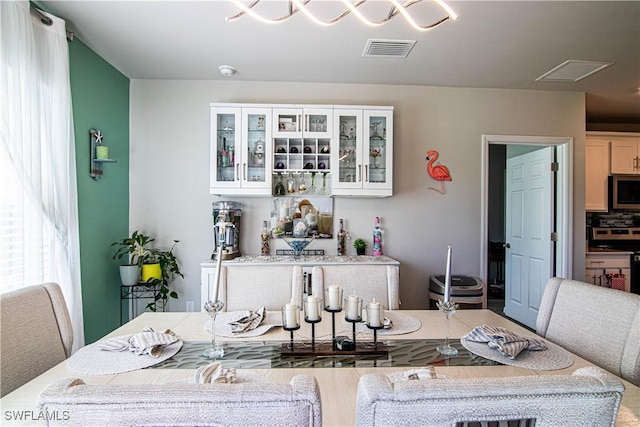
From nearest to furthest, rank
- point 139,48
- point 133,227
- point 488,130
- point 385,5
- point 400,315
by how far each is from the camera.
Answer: point 400,315 < point 385,5 < point 139,48 < point 133,227 < point 488,130

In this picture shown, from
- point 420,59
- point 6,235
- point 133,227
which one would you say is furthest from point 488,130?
point 6,235

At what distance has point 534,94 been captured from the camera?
3455 mm

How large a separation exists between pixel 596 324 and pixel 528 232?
290 cm

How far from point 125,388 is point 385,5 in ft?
7.71

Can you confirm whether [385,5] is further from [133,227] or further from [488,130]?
[133,227]

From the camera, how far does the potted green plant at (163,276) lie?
2920 mm

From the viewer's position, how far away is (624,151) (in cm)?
388

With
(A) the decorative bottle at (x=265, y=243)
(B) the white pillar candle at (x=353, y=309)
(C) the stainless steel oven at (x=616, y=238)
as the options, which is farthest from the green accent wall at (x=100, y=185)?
(C) the stainless steel oven at (x=616, y=238)

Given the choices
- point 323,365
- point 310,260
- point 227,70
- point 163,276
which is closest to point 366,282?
point 323,365

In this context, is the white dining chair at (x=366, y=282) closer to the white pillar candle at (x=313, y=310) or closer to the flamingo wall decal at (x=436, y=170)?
the white pillar candle at (x=313, y=310)

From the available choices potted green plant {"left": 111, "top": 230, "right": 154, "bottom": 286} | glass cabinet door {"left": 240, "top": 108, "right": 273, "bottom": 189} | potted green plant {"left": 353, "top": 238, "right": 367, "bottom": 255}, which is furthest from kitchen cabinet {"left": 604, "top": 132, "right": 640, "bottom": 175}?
potted green plant {"left": 111, "top": 230, "right": 154, "bottom": 286}

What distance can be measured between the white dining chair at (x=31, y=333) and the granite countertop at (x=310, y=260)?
1.50 metres

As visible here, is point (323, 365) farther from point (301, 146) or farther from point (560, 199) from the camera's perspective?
point (560, 199)

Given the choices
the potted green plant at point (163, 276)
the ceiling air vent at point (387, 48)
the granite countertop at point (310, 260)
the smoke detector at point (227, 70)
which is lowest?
the potted green plant at point (163, 276)
